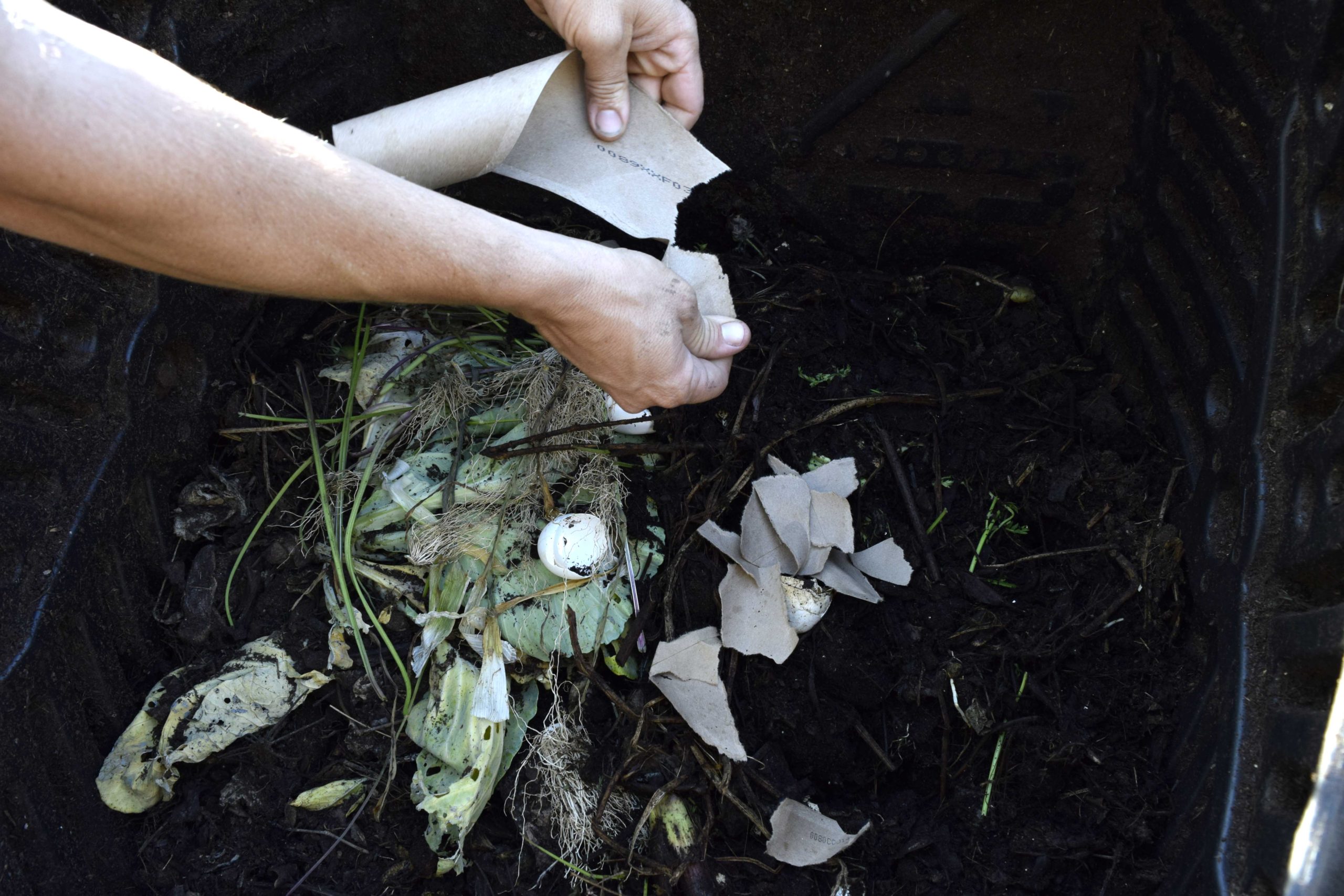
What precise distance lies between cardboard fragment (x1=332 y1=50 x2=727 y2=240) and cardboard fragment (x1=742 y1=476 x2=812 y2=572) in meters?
0.51

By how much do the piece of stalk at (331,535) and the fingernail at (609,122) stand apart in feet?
2.90

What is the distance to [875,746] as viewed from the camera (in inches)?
68.4

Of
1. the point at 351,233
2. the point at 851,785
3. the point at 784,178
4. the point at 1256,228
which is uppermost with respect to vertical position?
the point at 351,233

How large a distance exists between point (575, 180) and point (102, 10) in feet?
2.81

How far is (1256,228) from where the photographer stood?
5.17 feet

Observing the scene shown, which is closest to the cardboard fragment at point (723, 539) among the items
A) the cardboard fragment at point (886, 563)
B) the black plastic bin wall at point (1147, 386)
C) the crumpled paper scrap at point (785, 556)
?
the crumpled paper scrap at point (785, 556)

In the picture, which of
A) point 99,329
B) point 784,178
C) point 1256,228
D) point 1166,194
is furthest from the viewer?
point 784,178

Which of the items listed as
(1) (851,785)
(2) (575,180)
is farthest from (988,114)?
(1) (851,785)

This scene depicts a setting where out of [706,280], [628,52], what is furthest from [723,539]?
[628,52]

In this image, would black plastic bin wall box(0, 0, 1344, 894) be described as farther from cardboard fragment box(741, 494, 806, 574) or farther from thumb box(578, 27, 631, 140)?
cardboard fragment box(741, 494, 806, 574)

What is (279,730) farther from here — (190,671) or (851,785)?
(851,785)

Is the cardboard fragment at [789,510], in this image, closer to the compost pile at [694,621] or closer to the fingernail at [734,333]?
the compost pile at [694,621]

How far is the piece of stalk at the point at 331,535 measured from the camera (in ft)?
6.25

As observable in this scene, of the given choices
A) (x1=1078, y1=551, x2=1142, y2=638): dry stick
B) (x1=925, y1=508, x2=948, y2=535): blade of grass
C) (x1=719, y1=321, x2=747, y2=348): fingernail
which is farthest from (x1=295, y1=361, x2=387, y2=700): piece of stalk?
(x1=1078, y1=551, x2=1142, y2=638): dry stick
